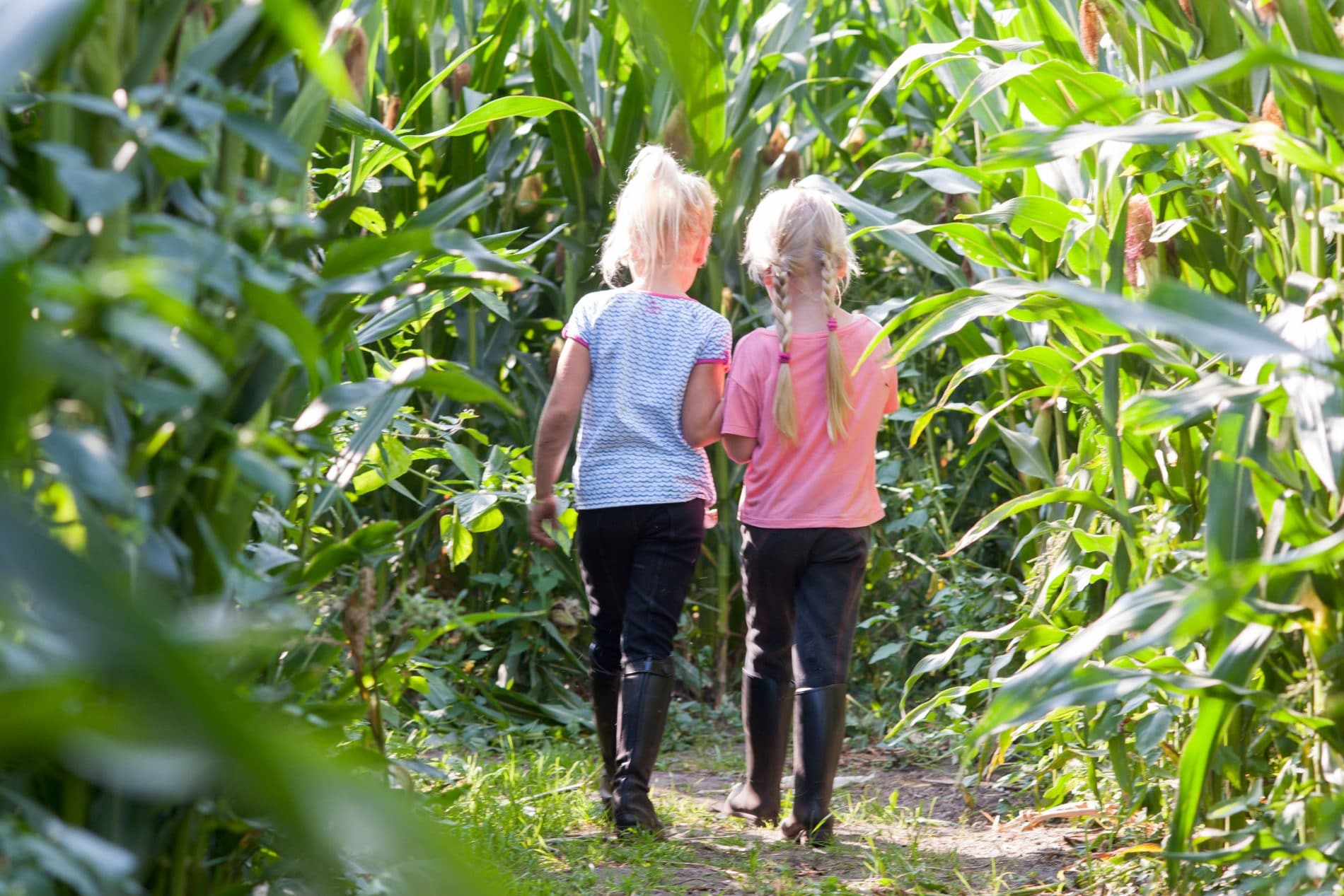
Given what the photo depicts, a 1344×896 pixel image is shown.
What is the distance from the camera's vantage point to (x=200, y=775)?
56 cm

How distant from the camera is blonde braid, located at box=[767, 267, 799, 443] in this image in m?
2.65

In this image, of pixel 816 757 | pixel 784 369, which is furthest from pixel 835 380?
pixel 816 757

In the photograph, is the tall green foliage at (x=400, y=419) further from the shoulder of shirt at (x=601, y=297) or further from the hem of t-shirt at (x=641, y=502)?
the shoulder of shirt at (x=601, y=297)

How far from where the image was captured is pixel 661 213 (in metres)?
2.72

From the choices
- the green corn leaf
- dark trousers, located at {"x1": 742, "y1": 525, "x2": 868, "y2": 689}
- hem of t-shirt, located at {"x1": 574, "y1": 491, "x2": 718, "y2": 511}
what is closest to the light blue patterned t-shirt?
hem of t-shirt, located at {"x1": 574, "y1": 491, "x2": 718, "y2": 511}

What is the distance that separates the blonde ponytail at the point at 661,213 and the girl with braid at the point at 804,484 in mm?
159

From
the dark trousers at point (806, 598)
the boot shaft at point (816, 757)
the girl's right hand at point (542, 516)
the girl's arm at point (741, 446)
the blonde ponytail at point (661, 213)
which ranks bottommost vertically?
the boot shaft at point (816, 757)

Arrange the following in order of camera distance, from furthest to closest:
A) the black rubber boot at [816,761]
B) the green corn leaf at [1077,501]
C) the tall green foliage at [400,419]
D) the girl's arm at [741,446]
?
1. the girl's arm at [741,446]
2. the black rubber boot at [816,761]
3. the green corn leaf at [1077,501]
4. the tall green foliage at [400,419]

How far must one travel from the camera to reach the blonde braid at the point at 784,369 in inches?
104

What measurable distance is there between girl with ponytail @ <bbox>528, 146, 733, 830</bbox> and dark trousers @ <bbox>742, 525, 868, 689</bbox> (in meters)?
0.17

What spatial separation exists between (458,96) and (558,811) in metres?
2.15

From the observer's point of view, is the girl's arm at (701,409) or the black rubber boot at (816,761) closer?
the black rubber boot at (816,761)

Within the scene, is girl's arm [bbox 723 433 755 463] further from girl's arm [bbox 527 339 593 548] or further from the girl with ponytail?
girl's arm [bbox 527 339 593 548]

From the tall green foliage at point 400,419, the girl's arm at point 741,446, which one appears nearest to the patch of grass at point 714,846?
the tall green foliage at point 400,419
